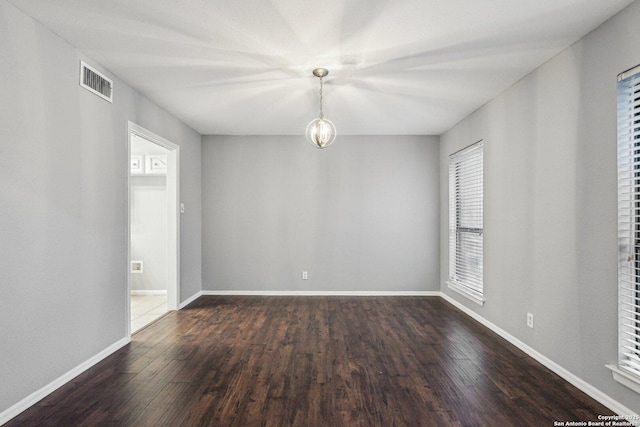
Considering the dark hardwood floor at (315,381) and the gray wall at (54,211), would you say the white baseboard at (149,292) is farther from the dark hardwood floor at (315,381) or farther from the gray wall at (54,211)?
the gray wall at (54,211)

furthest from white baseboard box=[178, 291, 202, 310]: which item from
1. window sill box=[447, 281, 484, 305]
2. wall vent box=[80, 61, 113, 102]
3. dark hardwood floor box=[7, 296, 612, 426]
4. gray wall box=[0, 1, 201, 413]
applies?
window sill box=[447, 281, 484, 305]

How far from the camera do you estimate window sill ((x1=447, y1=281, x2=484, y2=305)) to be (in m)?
4.20

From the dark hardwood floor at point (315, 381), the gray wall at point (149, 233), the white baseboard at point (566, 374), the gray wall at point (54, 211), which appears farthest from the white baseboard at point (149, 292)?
the white baseboard at point (566, 374)

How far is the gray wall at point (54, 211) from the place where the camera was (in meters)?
2.19

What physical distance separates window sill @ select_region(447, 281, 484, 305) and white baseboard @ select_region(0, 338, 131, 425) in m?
3.92

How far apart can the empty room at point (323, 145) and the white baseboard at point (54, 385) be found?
0.02 meters

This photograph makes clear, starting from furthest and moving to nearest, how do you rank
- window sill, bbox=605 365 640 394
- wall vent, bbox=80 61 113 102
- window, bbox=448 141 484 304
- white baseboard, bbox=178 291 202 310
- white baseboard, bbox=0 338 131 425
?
1. white baseboard, bbox=178 291 202 310
2. window, bbox=448 141 484 304
3. wall vent, bbox=80 61 113 102
4. white baseboard, bbox=0 338 131 425
5. window sill, bbox=605 365 640 394

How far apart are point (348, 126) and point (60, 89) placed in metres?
3.45

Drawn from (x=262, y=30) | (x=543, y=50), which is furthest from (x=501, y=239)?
(x=262, y=30)

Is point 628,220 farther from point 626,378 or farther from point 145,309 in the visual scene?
point 145,309

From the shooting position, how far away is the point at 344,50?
2.79 meters

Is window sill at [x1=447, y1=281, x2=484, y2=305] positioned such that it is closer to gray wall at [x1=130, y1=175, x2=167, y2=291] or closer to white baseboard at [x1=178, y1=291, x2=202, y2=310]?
white baseboard at [x1=178, y1=291, x2=202, y2=310]

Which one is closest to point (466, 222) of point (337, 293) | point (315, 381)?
point (337, 293)

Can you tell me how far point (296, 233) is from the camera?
5625 millimetres
